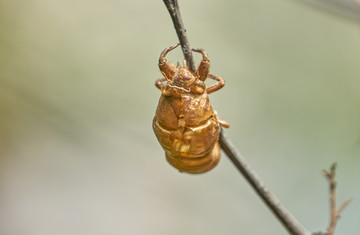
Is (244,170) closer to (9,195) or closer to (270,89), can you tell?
(270,89)

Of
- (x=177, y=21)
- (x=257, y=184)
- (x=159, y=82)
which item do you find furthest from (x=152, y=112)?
(x=177, y=21)

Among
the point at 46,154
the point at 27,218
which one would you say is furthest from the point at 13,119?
the point at 27,218

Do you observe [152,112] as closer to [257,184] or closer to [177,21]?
[257,184]

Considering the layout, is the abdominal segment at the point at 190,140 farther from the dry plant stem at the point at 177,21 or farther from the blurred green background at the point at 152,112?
the blurred green background at the point at 152,112

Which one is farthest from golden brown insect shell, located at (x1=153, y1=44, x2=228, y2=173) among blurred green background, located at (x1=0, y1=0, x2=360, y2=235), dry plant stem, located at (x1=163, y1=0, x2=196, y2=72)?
blurred green background, located at (x1=0, y1=0, x2=360, y2=235)

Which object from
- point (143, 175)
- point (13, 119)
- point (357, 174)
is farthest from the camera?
point (13, 119)

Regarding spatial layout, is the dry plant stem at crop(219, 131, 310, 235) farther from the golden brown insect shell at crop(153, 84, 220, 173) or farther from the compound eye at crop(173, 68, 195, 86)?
the compound eye at crop(173, 68, 195, 86)
